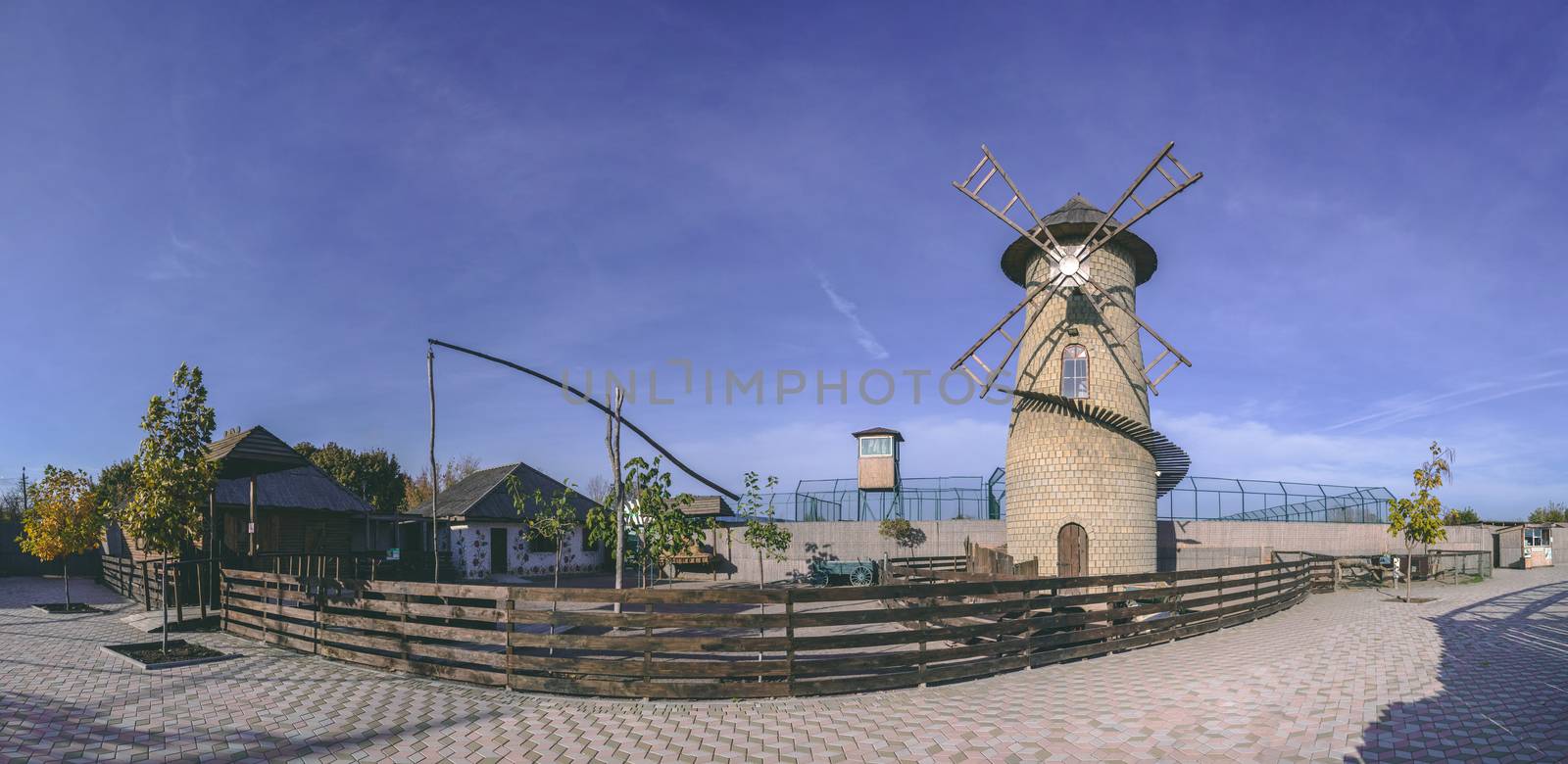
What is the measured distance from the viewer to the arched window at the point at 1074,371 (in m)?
21.1

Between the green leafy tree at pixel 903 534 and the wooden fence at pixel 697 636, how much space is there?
16.1 metres

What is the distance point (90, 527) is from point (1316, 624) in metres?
30.5

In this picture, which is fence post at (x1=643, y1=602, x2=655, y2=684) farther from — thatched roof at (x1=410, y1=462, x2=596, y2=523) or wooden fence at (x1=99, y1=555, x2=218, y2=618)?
thatched roof at (x1=410, y1=462, x2=596, y2=523)

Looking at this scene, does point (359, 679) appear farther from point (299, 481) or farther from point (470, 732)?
point (299, 481)

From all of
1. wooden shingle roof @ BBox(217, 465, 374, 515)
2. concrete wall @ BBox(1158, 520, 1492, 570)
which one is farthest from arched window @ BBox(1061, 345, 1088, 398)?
wooden shingle roof @ BBox(217, 465, 374, 515)

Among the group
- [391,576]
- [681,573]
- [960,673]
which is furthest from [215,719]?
[681,573]

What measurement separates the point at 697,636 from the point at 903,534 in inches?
805

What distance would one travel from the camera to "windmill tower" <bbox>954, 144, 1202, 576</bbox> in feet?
66.6

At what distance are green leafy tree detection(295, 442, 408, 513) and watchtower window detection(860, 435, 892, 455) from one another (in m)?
32.5

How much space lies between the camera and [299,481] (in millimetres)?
27594

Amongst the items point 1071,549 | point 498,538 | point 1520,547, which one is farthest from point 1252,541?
point 498,538

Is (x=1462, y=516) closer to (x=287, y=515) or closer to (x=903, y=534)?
(x=903, y=534)

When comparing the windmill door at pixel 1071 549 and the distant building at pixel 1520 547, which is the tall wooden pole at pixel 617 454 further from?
the distant building at pixel 1520 547

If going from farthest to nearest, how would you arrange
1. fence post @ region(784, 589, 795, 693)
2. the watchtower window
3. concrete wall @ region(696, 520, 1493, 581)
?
the watchtower window < concrete wall @ region(696, 520, 1493, 581) < fence post @ region(784, 589, 795, 693)
